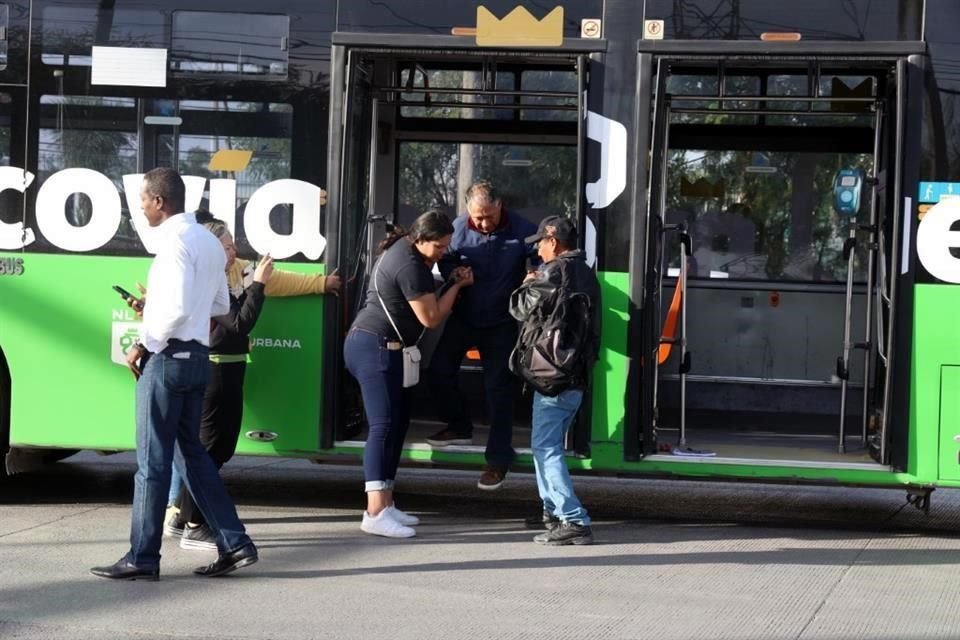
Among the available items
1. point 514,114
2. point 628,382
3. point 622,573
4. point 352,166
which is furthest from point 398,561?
point 514,114

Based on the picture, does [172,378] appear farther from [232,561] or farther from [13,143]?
[13,143]

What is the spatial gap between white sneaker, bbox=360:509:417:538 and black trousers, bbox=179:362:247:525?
36.0 inches

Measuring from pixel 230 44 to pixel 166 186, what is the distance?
1707mm

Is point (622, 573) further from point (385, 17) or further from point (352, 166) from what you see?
point (385, 17)

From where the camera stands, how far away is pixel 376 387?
7.51 metres

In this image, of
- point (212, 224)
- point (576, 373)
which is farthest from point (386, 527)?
point (212, 224)

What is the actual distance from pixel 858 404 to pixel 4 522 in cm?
562

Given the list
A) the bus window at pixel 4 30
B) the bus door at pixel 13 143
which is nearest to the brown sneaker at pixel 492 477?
the bus door at pixel 13 143

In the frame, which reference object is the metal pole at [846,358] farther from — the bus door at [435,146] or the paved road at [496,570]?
the bus door at [435,146]

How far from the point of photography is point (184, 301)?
6324 mm

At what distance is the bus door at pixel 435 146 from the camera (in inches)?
305

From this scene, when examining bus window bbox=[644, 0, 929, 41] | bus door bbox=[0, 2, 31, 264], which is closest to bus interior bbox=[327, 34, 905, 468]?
bus window bbox=[644, 0, 929, 41]

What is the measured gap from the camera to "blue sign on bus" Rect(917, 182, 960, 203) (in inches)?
292

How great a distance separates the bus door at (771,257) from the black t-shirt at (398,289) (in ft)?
6.00
